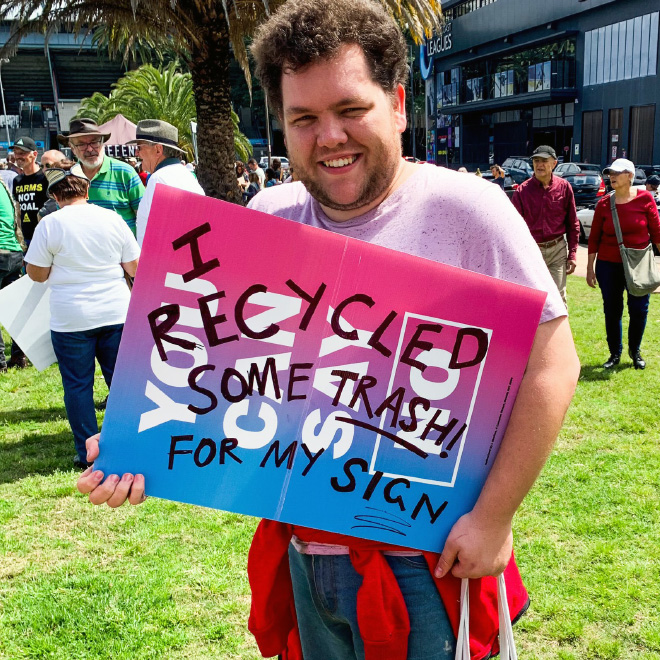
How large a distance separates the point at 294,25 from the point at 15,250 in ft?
21.8

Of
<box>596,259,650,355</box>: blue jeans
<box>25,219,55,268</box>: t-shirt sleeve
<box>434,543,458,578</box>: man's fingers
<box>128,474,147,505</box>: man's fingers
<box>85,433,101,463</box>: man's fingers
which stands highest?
<box>25,219,55,268</box>: t-shirt sleeve

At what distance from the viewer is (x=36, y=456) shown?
5070 mm

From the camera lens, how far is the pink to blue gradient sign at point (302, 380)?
4.84ft

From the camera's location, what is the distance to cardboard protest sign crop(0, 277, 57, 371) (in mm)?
5027

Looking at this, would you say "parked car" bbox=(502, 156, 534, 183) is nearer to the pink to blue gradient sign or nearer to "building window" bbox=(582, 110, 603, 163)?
"building window" bbox=(582, 110, 603, 163)

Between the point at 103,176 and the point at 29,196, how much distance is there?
2567 millimetres

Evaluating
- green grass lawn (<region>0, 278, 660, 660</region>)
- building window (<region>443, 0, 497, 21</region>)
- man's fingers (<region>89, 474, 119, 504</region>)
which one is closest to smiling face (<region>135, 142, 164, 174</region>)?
green grass lawn (<region>0, 278, 660, 660</region>)

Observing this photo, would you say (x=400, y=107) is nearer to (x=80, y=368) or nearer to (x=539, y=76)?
(x=80, y=368)

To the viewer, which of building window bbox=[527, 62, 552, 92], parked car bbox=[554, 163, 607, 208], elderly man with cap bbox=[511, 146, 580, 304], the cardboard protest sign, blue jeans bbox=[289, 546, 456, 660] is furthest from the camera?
building window bbox=[527, 62, 552, 92]

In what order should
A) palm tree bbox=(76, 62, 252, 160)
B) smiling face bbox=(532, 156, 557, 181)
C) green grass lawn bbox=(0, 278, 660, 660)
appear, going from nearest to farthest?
green grass lawn bbox=(0, 278, 660, 660)
smiling face bbox=(532, 156, 557, 181)
palm tree bbox=(76, 62, 252, 160)

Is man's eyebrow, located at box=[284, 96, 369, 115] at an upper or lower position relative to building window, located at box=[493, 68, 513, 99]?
lower

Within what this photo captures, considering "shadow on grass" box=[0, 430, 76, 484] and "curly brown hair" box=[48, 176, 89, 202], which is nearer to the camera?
"curly brown hair" box=[48, 176, 89, 202]

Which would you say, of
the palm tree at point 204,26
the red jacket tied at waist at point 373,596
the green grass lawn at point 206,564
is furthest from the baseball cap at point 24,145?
the red jacket tied at waist at point 373,596

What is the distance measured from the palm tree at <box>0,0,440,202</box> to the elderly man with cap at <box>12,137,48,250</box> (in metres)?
2.39
